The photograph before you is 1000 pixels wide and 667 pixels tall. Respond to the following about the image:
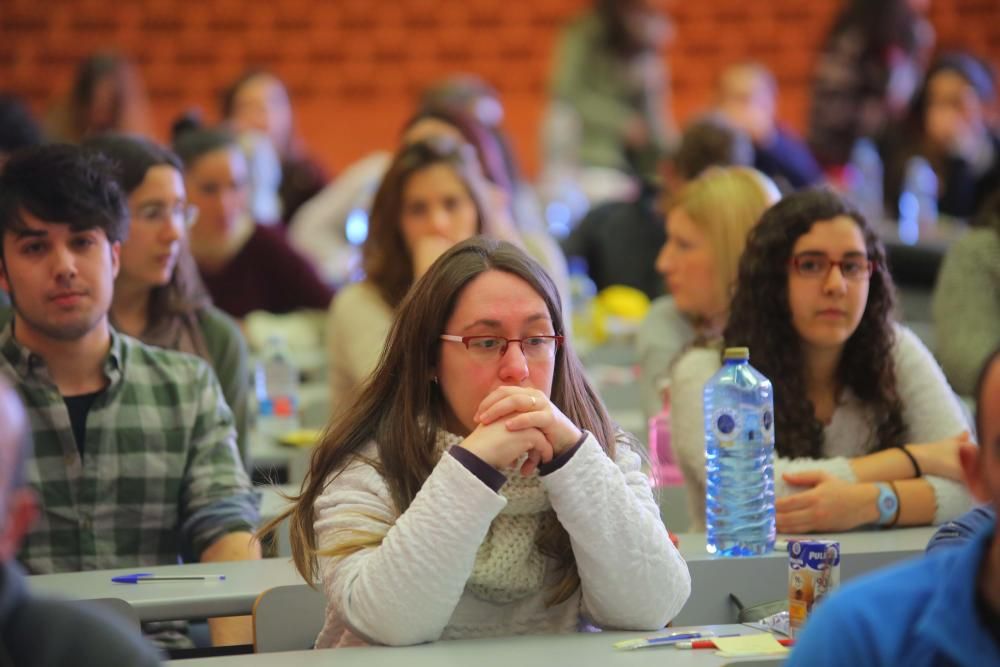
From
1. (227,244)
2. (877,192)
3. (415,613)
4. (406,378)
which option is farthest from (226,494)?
(877,192)

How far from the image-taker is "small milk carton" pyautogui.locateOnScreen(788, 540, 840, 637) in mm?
2201

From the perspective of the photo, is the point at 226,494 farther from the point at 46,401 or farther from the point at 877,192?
the point at 877,192

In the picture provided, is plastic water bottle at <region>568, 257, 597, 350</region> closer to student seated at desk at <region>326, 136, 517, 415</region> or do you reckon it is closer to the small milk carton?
student seated at desk at <region>326, 136, 517, 415</region>

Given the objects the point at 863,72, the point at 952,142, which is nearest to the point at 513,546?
the point at 952,142

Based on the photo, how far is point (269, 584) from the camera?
99.8 inches

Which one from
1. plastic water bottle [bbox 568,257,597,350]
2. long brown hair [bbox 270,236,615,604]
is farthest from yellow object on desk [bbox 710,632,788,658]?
plastic water bottle [bbox 568,257,597,350]

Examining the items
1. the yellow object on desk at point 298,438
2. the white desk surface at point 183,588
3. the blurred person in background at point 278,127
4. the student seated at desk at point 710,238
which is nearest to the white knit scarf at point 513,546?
the white desk surface at point 183,588

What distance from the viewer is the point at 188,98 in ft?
34.5

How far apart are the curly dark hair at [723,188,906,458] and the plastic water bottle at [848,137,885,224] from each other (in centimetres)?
396

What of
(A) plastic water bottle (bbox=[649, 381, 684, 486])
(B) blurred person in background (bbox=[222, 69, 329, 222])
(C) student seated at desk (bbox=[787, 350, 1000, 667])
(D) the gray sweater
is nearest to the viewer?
(C) student seated at desk (bbox=[787, 350, 1000, 667])

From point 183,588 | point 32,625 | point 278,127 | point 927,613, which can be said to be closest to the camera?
point 32,625

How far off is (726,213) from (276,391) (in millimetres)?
1667

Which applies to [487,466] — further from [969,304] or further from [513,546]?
[969,304]

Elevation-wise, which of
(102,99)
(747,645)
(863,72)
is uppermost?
(863,72)
